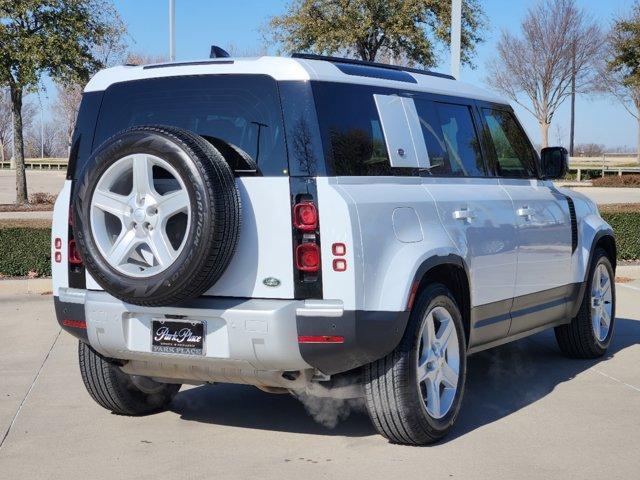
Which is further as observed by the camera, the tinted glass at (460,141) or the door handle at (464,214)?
the tinted glass at (460,141)

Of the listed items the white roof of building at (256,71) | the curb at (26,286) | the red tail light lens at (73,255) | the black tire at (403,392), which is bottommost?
the curb at (26,286)

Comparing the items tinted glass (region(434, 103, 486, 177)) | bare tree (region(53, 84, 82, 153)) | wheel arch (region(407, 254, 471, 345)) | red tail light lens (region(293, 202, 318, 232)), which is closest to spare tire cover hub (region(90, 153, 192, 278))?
red tail light lens (region(293, 202, 318, 232))

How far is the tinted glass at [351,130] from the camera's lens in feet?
16.2

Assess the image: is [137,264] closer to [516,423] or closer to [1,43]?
[516,423]

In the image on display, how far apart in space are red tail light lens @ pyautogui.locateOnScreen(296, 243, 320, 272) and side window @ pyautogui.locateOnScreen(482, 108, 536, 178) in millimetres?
2160

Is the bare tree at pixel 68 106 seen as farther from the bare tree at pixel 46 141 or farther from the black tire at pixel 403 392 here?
the black tire at pixel 403 392

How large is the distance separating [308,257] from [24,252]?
24.9 ft

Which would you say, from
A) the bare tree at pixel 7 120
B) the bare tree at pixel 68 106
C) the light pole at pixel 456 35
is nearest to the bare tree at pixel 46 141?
the bare tree at pixel 7 120

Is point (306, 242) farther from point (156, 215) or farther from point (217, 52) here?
point (217, 52)

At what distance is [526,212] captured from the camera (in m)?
6.53

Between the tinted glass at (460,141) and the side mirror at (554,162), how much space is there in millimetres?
866

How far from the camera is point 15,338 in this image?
28.4 feet

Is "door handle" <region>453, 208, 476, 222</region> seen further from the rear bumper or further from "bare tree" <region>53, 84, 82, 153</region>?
"bare tree" <region>53, 84, 82, 153</region>

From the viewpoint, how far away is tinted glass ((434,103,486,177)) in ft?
19.6
